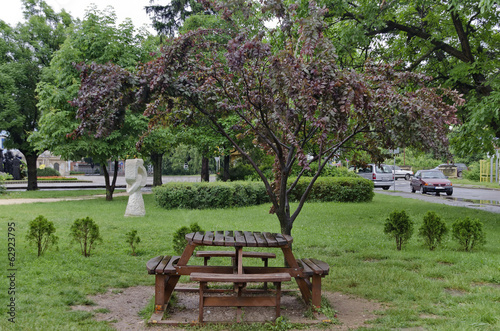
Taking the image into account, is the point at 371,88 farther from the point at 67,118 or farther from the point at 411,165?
the point at 411,165

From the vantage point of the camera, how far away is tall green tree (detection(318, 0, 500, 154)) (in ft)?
32.9

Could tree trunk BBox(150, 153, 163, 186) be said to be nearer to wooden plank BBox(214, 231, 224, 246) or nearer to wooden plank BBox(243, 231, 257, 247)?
wooden plank BBox(214, 231, 224, 246)

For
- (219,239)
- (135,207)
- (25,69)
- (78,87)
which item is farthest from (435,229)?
(25,69)

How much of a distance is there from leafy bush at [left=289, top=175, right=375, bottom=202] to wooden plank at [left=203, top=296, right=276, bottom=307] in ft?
43.5

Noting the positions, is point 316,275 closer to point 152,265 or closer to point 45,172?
point 152,265

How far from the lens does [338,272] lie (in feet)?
20.5

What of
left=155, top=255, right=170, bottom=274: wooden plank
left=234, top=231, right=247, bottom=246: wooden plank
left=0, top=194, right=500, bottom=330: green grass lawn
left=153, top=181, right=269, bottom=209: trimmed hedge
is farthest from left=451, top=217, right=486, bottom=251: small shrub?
left=153, top=181, right=269, bottom=209: trimmed hedge

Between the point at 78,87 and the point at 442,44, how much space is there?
13.5 metres

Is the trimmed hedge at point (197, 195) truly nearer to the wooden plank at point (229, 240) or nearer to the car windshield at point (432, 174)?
the wooden plank at point (229, 240)

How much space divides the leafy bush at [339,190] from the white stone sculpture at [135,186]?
692 cm

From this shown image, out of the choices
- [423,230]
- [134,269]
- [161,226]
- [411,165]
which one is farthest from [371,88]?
[411,165]

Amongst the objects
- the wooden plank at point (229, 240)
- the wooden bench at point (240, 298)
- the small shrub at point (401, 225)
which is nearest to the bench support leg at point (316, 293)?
the wooden bench at point (240, 298)

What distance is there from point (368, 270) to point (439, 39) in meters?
8.47

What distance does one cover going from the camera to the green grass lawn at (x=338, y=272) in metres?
4.21
